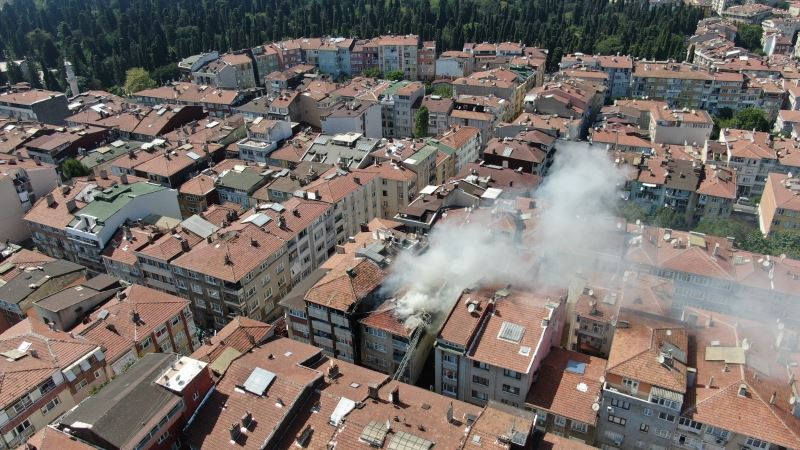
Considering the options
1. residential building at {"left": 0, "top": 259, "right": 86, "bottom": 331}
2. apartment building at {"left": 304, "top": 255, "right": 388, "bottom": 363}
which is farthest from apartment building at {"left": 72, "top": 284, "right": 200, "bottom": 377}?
apartment building at {"left": 304, "top": 255, "right": 388, "bottom": 363}

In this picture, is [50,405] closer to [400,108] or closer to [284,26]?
[400,108]

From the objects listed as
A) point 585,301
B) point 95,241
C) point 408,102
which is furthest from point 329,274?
point 408,102

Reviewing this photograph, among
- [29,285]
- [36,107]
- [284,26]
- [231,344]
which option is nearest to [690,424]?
[231,344]

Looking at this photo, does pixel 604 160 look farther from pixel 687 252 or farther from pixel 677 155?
pixel 687 252

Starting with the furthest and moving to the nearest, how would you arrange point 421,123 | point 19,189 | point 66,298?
point 421,123 → point 19,189 → point 66,298

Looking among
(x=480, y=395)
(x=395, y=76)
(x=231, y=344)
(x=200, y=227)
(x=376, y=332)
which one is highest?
(x=395, y=76)

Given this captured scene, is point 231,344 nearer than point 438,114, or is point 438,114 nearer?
point 231,344

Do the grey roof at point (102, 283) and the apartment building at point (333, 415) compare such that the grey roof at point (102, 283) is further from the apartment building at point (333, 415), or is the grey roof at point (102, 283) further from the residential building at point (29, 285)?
the apartment building at point (333, 415)

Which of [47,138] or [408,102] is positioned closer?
[47,138]
